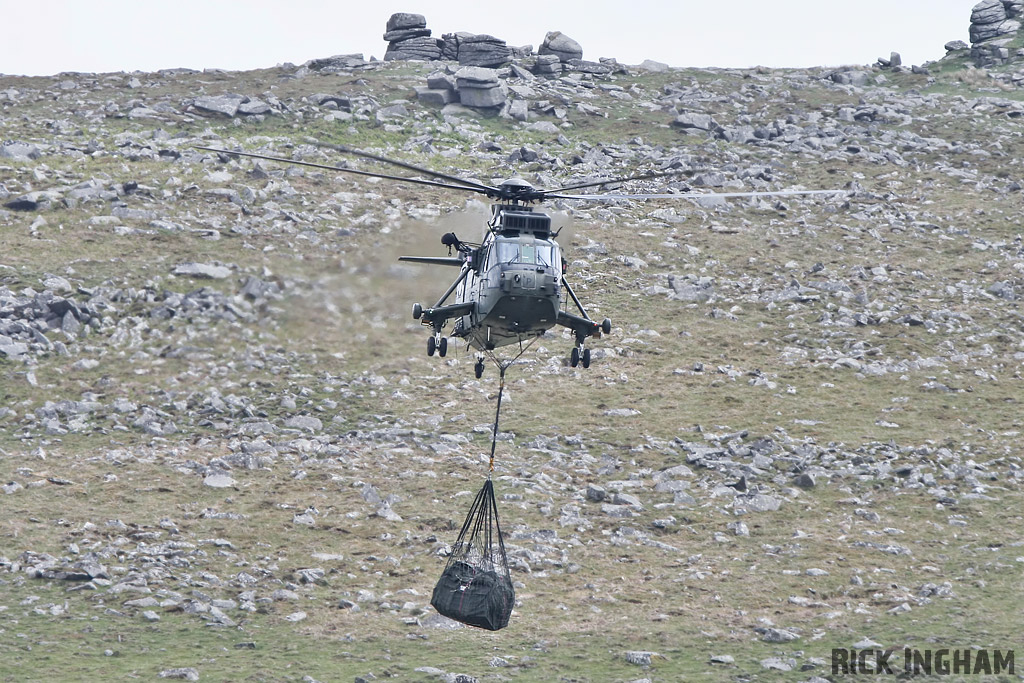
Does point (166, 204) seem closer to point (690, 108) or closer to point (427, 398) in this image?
point (427, 398)

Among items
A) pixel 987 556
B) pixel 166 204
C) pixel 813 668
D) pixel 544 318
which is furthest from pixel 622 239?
pixel 544 318

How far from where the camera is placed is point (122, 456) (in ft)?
109

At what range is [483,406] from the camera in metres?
36.8

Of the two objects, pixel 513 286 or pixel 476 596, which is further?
pixel 476 596

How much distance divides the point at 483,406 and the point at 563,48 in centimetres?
3637

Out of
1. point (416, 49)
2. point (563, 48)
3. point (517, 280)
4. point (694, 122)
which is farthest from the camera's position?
point (416, 49)

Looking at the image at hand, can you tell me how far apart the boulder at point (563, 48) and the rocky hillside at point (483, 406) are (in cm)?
1106

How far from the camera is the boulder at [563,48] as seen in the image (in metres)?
68.2

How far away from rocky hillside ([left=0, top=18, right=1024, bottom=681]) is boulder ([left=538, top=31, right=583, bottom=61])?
1106cm

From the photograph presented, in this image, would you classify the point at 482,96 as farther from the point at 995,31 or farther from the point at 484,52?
the point at 995,31

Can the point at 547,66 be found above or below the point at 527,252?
above

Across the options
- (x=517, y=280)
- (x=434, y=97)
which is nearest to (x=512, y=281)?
(x=517, y=280)

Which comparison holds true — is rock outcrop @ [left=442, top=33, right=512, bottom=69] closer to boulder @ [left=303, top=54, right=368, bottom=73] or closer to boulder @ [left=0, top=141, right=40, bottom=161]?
boulder @ [left=303, top=54, right=368, bottom=73]

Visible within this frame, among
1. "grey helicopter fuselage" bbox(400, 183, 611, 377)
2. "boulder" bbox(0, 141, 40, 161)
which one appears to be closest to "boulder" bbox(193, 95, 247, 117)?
"boulder" bbox(0, 141, 40, 161)
